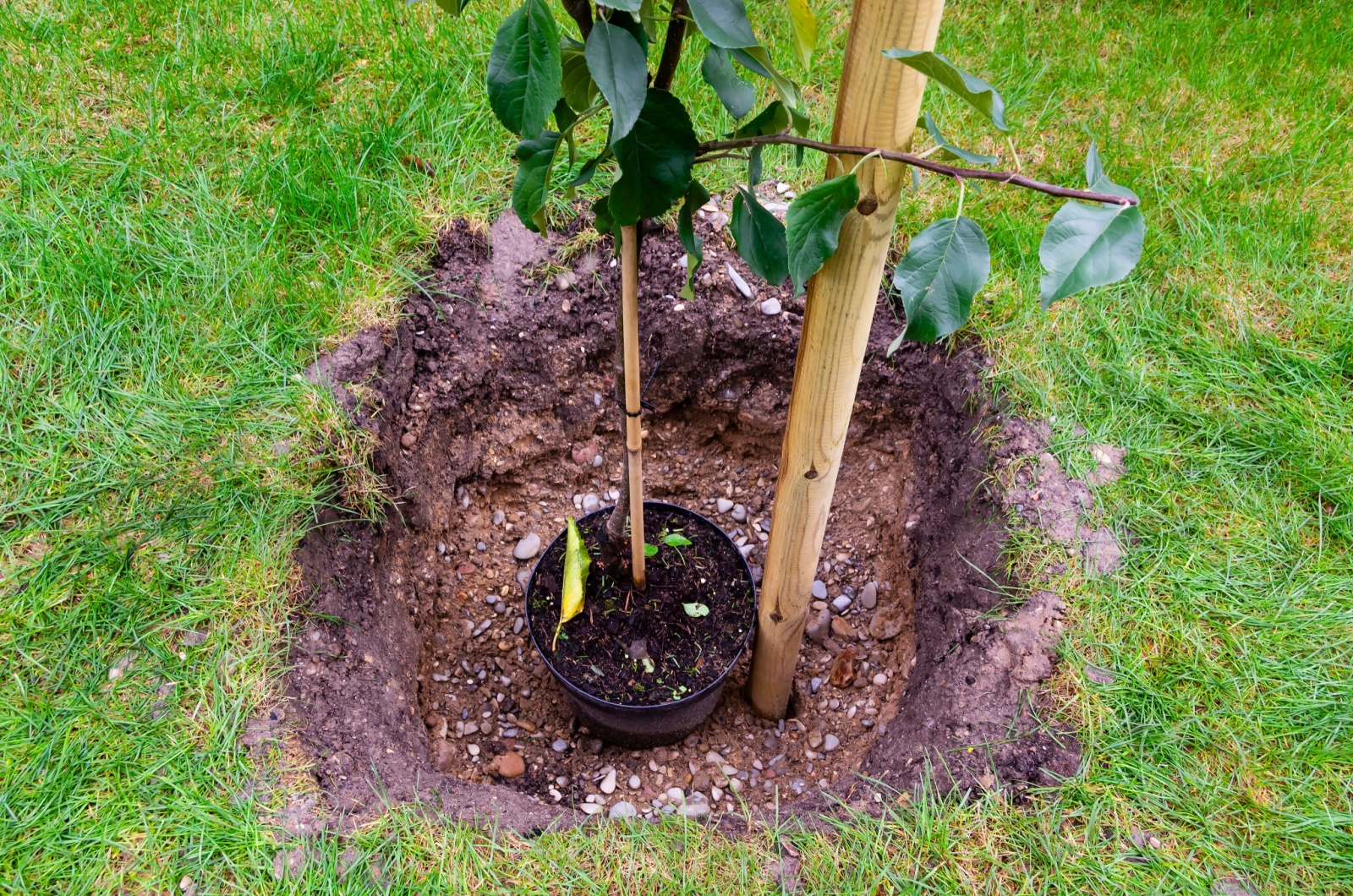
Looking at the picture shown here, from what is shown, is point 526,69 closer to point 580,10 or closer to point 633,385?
point 580,10

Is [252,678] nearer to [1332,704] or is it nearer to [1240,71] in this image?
[1332,704]

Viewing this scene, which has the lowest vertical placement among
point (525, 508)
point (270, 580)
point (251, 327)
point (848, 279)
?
point (525, 508)

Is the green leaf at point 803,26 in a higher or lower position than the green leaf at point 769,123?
higher

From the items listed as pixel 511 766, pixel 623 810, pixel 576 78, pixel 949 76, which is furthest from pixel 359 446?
pixel 949 76

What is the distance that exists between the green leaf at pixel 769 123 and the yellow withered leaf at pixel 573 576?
2.89 feet

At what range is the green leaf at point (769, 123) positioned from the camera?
126 cm

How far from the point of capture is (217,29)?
281cm

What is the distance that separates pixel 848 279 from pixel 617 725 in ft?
3.86

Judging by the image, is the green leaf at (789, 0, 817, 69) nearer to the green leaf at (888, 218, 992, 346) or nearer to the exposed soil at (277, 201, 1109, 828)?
the green leaf at (888, 218, 992, 346)

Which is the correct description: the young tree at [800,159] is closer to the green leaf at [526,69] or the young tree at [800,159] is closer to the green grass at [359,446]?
the green leaf at [526,69]

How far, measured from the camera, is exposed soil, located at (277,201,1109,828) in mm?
1706

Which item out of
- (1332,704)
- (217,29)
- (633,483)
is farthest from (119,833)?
(217,29)

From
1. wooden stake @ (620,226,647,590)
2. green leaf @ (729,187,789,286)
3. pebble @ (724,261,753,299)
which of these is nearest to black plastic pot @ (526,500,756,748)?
wooden stake @ (620,226,647,590)

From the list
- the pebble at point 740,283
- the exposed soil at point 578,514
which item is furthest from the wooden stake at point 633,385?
the pebble at point 740,283
